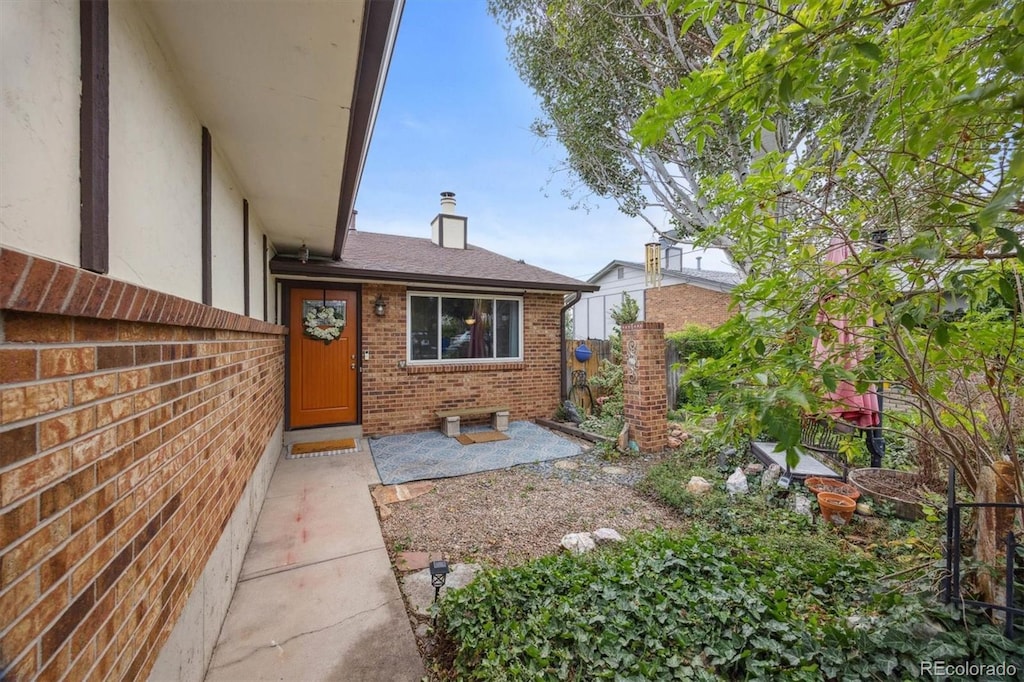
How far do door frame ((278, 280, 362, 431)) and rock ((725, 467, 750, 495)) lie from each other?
513 centimetres

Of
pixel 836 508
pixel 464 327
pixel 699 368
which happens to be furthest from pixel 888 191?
A: pixel 464 327

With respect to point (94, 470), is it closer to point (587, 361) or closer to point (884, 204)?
point (884, 204)

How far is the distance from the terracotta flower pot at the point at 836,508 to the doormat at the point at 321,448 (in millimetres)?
5293

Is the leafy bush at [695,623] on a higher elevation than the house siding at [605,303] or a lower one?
lower

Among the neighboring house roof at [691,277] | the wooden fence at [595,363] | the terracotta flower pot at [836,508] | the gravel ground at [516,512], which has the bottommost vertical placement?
the gravel ground at [516,512]

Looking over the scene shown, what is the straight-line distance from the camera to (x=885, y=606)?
2031 millimetres

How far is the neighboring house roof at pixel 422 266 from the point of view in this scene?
594 centimetres

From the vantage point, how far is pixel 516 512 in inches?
152

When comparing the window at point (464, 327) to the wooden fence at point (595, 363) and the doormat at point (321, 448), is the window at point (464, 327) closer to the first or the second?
the wooden fence at point (595, 363)

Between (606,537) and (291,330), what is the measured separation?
522 centimetres

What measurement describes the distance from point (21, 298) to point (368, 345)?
18.9 ft

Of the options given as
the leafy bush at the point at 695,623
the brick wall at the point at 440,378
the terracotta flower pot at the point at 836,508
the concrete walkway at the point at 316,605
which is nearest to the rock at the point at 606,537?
the leafy bush at the point at 695,623

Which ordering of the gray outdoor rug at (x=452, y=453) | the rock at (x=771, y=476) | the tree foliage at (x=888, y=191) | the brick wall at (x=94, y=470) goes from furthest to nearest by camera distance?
the gray outdoor rug at (x=452, y=453) → the rock at (x=771, y=476) → the tree foliage at (x=888, y=191) → the brick wall at (x=94, y=470)

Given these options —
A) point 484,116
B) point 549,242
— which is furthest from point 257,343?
point 549,242
